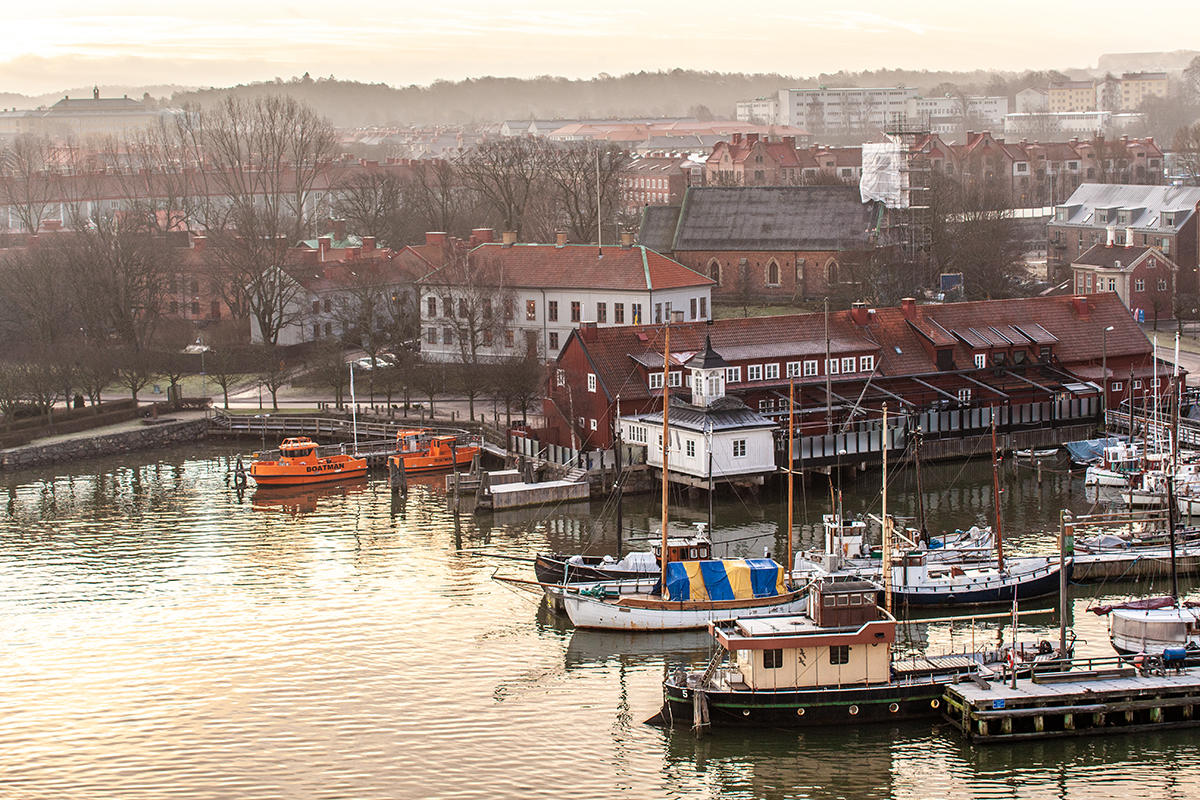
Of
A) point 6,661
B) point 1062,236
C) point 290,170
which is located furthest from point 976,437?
point 290,170

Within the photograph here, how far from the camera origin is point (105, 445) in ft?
202

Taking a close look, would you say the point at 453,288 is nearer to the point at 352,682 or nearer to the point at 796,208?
the point at 796,208

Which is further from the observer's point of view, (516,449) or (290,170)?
(290,170)

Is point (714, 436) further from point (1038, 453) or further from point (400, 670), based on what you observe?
point (400, 670)

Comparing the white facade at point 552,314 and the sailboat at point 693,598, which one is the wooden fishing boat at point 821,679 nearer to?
the sailboat at point 693,598

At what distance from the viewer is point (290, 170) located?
12381 cm

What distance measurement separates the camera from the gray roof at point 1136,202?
88.9m

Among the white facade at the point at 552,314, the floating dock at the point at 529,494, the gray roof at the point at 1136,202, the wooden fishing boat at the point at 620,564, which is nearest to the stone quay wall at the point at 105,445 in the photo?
the white facade at the point at 552,314

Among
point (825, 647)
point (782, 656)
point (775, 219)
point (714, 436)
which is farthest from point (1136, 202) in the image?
point (782, 656)

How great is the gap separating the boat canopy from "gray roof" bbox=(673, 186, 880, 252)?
159 feet

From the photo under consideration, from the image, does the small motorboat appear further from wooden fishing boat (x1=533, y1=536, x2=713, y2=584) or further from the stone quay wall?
the stone quay wall

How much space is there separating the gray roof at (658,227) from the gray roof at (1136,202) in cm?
2685

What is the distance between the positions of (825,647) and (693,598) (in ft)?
19.0

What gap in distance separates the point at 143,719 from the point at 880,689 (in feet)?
49.1
